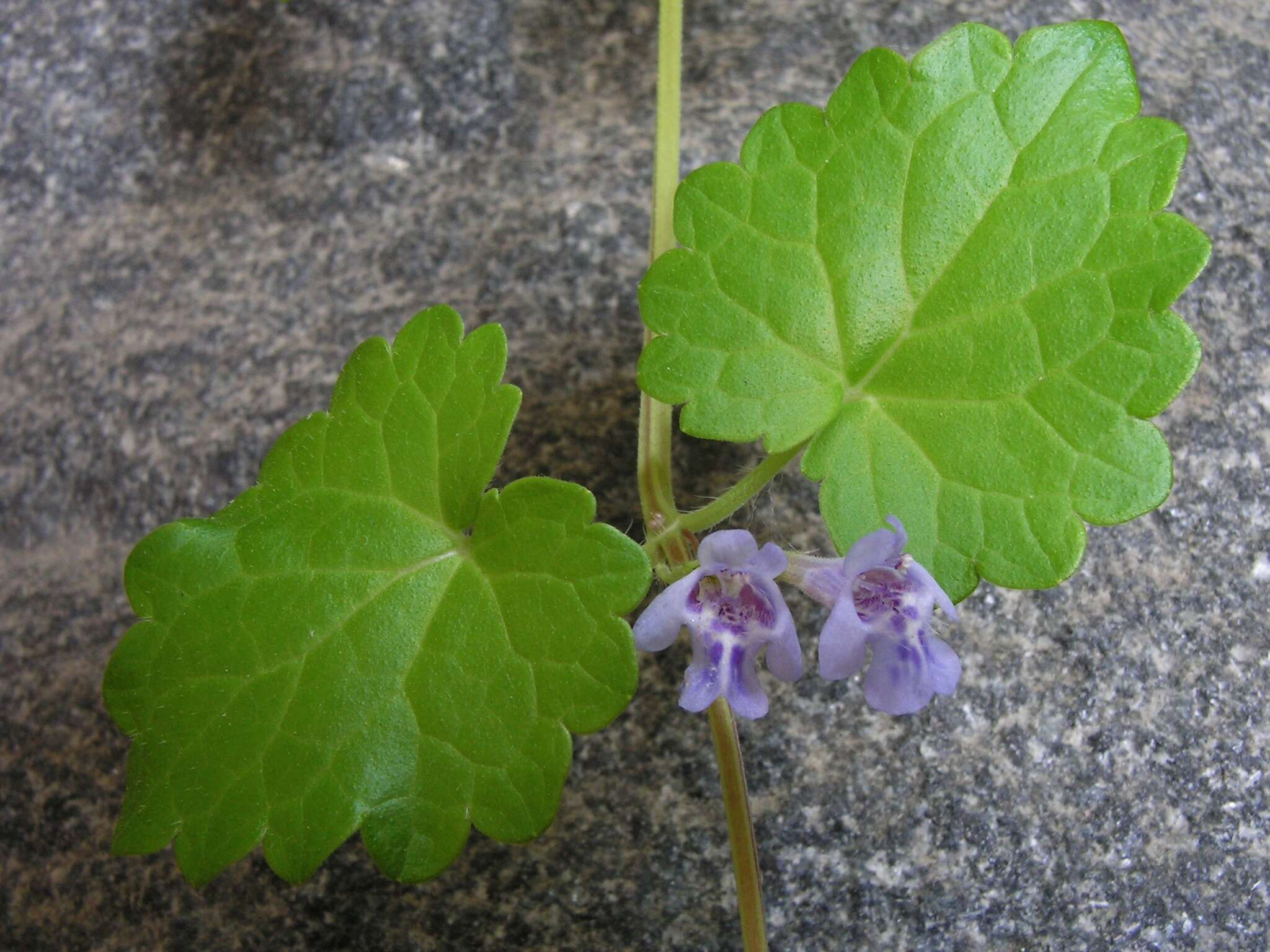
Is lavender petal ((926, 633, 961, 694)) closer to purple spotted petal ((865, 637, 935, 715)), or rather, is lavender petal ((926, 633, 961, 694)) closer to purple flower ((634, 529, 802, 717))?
purple spotted petal ((865, 637, 935, 715))

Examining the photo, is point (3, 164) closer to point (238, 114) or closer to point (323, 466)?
point (238, 114)

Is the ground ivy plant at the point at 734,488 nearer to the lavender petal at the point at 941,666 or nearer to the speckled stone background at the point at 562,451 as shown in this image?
the lavender petal at the point at 941,666

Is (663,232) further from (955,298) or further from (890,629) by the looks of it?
(890,629)

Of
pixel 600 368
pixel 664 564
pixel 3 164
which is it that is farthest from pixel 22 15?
pixel 664 564

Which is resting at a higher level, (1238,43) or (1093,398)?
(1238,43)

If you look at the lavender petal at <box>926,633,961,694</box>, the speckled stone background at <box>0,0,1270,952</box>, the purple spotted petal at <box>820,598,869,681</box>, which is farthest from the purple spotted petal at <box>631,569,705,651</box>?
the speckled stone background at <box>0,0,1270,952</box>

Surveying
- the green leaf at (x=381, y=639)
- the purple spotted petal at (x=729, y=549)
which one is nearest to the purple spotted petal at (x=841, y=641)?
the purple spotted petal at (x=729, y=549)
